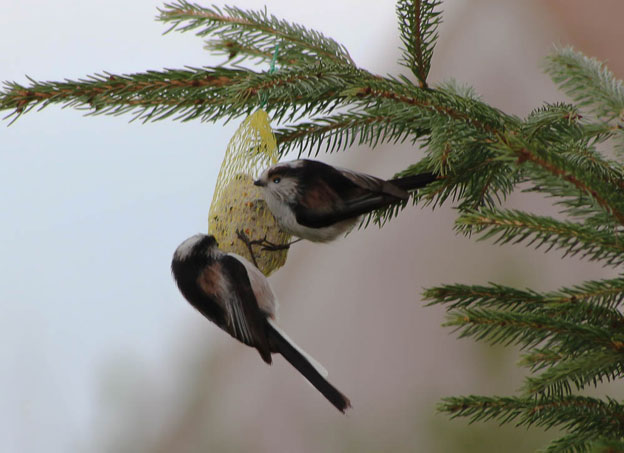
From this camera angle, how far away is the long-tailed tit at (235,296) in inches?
27.4

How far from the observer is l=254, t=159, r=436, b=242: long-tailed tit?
697 millimetres

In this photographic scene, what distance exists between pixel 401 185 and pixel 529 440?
1.60 meters

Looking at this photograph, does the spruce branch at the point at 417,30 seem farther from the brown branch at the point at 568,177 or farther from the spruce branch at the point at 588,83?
the brown branch at the point at 568,177

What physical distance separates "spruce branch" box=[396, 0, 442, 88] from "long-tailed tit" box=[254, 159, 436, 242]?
0.12 metres

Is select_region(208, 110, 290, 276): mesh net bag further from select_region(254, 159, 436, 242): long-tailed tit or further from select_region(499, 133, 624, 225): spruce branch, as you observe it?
select_region(499, 133, 624, 225): spruce branch

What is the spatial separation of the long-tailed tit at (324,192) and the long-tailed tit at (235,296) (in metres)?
0.08

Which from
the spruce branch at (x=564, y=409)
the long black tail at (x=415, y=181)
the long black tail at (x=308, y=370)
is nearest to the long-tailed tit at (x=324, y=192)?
the long black tail at (x=415, y=181)

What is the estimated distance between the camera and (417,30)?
0.70m

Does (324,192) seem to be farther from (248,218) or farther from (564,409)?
(564,409)

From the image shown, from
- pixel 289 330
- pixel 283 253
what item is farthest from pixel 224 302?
pixel 289 330

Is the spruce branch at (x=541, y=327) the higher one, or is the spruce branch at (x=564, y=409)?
the spruce branch at (x=541, y=327)

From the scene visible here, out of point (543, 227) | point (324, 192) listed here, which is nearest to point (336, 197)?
point (324, 192)

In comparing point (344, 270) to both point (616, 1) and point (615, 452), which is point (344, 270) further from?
point (615, 452)

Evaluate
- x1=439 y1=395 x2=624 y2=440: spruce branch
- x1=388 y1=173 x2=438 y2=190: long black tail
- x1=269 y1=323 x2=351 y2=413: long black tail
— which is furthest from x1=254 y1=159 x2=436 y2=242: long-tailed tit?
x1=439 y1=395 x2=624 y2=440: spruce branch
